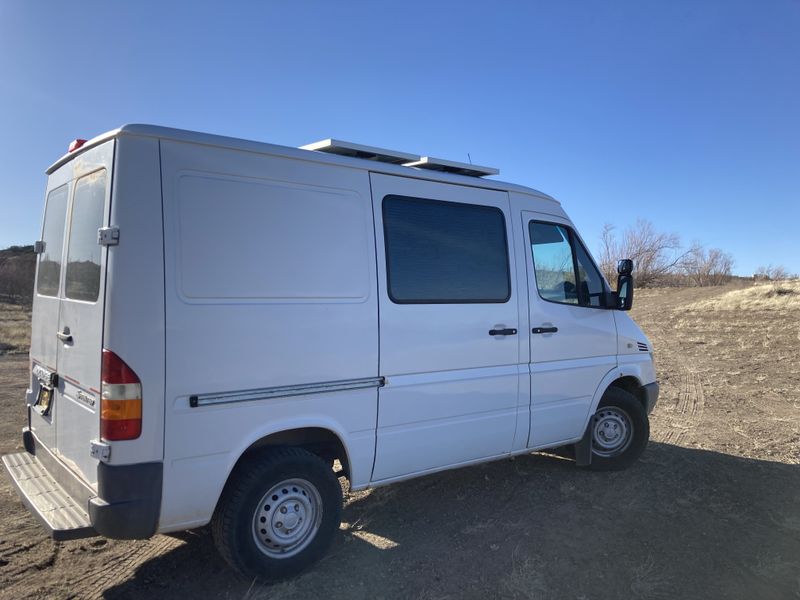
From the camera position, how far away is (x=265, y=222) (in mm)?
3592

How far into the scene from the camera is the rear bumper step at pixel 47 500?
3.15 metres

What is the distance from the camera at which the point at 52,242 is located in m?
4.24

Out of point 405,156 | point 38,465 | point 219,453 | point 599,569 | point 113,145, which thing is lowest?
point 599,569

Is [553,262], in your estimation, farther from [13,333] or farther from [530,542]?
[13,333]

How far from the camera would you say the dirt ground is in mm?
3658

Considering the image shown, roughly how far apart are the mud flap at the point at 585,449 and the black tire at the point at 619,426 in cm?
14

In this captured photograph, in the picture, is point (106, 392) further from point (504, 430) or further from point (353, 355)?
point (504, 430)

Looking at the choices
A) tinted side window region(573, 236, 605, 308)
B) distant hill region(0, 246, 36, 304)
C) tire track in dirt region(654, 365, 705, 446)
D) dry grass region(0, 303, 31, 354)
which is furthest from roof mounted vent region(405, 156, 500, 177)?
distant hill region(0, 246, 36, 304)

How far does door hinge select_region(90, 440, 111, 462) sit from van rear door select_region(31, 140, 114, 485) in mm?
69

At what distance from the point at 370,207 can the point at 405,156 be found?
2.07 ft

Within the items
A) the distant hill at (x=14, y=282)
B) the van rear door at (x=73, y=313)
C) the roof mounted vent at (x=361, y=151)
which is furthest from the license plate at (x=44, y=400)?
the distant hill at (x=14, y=282)

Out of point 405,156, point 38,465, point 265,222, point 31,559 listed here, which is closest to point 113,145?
point 265,222

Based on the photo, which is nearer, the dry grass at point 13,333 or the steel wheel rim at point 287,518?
the steel wheel rim at point 287,518

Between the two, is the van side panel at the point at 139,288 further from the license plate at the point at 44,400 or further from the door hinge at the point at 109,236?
the license plate at the point at 44,400
